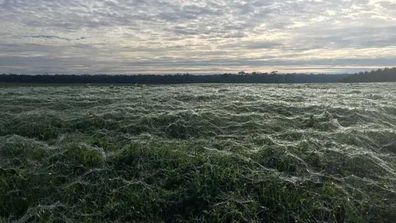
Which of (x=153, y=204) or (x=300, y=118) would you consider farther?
(x=300, y=118)

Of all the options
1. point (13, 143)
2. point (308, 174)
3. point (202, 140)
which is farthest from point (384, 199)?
point (13, 143)

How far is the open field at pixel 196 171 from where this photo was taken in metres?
8.38

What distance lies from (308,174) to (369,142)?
15.2 ft

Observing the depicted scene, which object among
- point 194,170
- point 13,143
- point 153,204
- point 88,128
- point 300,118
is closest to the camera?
point 153,204

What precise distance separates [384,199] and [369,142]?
197 inches

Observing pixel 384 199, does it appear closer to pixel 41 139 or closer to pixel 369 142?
pixel 369 142

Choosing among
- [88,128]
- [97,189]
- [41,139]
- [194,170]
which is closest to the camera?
[97,189]

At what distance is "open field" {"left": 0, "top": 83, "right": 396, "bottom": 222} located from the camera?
27.5 feet

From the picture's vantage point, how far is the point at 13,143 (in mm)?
13039

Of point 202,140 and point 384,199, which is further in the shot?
point 202,140

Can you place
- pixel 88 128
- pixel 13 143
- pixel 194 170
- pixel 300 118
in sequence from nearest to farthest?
pixel 194 170 < pixel 13 143 < pixel 88 128 < pixel 300 118

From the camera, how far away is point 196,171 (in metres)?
9.91

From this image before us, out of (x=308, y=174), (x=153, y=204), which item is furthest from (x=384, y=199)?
(x=153, y=204)

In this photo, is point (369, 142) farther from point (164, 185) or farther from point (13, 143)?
point (13, 143)
